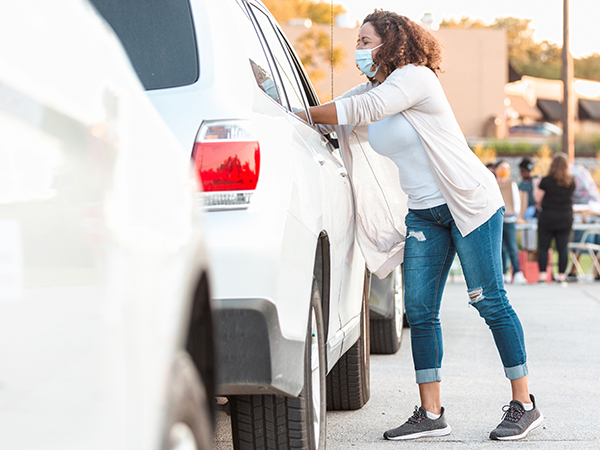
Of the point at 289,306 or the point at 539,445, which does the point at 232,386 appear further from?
the point at 539,445

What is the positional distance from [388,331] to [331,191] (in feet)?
10.3

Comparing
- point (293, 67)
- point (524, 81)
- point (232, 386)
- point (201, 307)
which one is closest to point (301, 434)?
point (232, 386)

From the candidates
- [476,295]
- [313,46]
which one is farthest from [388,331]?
[313,46]

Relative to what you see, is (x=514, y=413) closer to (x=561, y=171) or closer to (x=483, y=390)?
(x=483, y=390)

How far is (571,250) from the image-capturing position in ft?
45.5

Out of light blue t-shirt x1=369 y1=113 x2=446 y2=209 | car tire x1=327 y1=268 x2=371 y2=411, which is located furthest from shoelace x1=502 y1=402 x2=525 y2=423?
light blue t-shirt x1=369 y1=113 x2=446 y2=209

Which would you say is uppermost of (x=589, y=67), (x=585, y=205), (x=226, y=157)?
(x=589, y=67)

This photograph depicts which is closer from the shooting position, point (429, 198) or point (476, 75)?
point (429, 198)

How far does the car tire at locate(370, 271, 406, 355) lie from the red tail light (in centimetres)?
371

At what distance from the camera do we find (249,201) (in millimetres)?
2311

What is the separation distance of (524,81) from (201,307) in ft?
161

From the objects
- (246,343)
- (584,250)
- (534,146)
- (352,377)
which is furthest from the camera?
(534,146)

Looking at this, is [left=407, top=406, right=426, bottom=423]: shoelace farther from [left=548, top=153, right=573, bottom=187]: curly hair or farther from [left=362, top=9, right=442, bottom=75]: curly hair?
[left=548, top=153, right=573, bottom=187]: curly hair

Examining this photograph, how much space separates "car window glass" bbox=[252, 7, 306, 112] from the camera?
338 cm
